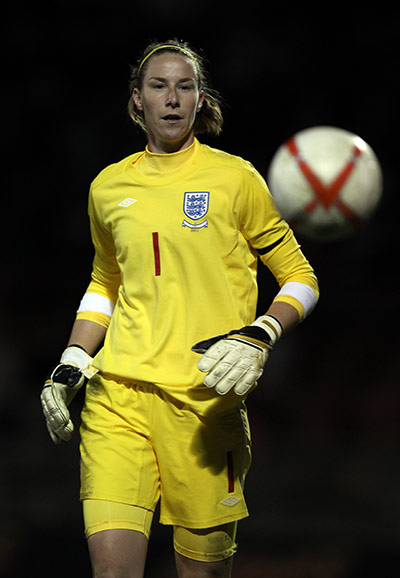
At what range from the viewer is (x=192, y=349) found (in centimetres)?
301

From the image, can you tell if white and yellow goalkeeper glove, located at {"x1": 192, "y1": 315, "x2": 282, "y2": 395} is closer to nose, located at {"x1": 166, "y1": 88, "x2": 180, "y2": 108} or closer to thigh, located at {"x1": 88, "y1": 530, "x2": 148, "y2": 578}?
thigh, located at {"x1": 88, "y1": 530, "x2": 148, "y2": 578}

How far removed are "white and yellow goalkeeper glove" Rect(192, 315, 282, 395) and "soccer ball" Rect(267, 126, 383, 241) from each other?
0.40 m

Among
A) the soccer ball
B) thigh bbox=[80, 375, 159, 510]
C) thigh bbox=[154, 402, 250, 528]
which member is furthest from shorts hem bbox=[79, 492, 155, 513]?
the soccer ball

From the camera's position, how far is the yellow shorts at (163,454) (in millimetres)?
3158

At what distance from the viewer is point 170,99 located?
10.9ft

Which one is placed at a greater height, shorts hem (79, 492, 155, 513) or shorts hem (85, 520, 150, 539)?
shorts hem (79, 492, 155, 513)

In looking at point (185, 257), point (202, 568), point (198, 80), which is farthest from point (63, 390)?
point (198, 80)

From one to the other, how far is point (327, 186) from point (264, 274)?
4.09 metres

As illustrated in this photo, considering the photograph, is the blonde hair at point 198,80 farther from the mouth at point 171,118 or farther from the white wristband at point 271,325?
the white wristband at point 271,325

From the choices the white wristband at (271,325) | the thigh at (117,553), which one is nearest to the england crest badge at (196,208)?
the white wristband at (271,325)

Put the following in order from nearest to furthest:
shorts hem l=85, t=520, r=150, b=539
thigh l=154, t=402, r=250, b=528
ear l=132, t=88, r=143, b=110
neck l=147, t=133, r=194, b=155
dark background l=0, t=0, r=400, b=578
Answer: shorts hem l=85, t=520, r=150, b=539 → thigh l=154, t=402, r=250, b=528 → neck l=147, t=133, r=194, b=155 → ear l=132, t=88, r=143, b=110 → dark background l=0, t=0, r=400, b=578

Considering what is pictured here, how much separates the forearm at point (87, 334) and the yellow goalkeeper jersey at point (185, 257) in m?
0.19

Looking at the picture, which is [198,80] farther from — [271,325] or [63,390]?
[63,390]

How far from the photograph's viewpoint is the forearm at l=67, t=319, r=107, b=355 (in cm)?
353
